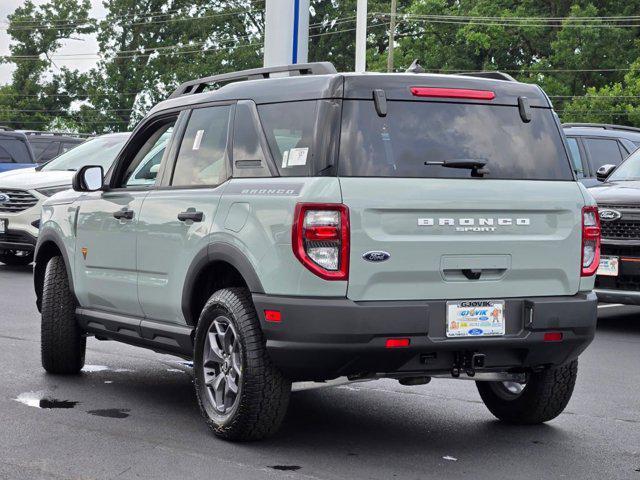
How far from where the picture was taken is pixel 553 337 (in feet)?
20.5

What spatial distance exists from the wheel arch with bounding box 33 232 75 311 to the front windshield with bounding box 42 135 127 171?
737 centimetres

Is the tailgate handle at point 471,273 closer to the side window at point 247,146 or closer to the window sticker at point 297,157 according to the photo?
the window sticker at point 297,157

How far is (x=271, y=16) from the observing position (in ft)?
39.7

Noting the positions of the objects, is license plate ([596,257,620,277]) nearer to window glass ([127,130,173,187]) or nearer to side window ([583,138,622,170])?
side window ([583,138,622,170])

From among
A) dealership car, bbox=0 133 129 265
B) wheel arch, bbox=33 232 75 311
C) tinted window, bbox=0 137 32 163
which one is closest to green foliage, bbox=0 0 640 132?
tinted window, bbox=0 137 32 163

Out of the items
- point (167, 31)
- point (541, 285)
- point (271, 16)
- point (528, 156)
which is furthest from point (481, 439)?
point (167, 31)

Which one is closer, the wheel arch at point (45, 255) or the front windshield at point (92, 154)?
the wheel arch at point (45, 255)

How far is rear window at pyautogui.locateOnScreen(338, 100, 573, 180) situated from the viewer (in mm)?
6035

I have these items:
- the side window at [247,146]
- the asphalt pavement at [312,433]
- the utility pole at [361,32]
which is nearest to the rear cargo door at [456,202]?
the side window at [247,146]

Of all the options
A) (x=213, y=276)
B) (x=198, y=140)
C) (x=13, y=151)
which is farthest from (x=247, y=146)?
(x=13, y=151)

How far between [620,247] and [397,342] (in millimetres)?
6029

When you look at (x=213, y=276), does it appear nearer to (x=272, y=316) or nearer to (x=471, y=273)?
(x=272, y=316)

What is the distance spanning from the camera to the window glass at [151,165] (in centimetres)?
756

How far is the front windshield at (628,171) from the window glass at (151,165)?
6.21 m
